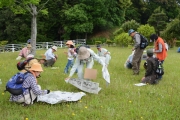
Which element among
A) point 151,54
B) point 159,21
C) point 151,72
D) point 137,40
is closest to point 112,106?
point 151,72

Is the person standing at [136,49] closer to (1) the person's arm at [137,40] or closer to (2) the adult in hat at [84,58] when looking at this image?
(1) the person's arm at [137,40]

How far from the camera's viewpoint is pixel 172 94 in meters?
6.14

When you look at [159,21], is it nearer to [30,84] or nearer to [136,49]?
[136,49]

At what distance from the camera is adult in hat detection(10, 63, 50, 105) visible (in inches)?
199

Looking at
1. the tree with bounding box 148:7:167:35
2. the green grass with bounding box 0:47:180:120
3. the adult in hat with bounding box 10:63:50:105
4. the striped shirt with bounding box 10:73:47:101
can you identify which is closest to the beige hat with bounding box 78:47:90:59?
the green grass with bounding box 0:47:180:120

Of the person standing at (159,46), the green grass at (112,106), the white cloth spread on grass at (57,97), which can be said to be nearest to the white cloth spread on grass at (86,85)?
the green grass at (112,106)

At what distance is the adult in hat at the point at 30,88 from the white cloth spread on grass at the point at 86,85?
4.50 feet

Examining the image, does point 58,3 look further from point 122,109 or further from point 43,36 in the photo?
point 122,109

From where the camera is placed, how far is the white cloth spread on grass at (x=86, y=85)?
627 centimetres

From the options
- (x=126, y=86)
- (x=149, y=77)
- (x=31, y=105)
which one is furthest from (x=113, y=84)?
(x=31, y=105)

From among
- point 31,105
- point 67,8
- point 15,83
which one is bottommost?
point 31,105

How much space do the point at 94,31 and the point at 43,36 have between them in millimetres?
9439

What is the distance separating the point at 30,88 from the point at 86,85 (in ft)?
5.65

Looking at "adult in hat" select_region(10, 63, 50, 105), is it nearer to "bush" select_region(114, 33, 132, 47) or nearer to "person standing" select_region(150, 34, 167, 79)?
"person standing" select_region(150, 34, 167, 79)
